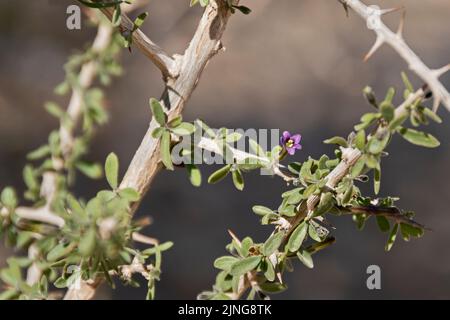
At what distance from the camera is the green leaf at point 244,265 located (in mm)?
619

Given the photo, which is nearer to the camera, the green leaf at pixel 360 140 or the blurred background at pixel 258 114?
the green leaf at pixel 360 140

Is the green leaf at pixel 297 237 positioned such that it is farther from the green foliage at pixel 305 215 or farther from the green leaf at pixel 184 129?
the green leaf at pixel 184 129

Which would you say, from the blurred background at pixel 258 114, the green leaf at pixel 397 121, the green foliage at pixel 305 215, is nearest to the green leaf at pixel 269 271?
the green foliage at pixel 305 215

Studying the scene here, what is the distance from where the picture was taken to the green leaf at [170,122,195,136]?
0.60m

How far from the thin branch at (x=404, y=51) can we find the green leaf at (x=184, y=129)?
7.2 inches

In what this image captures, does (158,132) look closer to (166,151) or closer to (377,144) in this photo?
(166,151)

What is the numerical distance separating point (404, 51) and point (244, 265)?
262mm

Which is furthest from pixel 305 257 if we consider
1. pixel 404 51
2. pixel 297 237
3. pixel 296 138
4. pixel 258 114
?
pixel 258 114

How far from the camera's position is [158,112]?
600mm

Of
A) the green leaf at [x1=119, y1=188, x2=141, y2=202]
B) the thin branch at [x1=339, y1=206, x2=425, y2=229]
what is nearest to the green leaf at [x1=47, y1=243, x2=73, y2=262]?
the green leaf at [x1=119, y1=188, x2=141, y2=202]

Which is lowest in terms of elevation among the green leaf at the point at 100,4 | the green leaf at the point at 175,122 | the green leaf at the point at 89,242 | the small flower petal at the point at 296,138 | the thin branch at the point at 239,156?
the green leaf at the point at 89,242

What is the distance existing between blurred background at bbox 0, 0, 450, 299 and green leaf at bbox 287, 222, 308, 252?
3.71ft

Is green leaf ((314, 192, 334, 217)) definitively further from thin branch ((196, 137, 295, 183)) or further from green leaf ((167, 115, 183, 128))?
green leaf ((167, 115, 183, 128))
